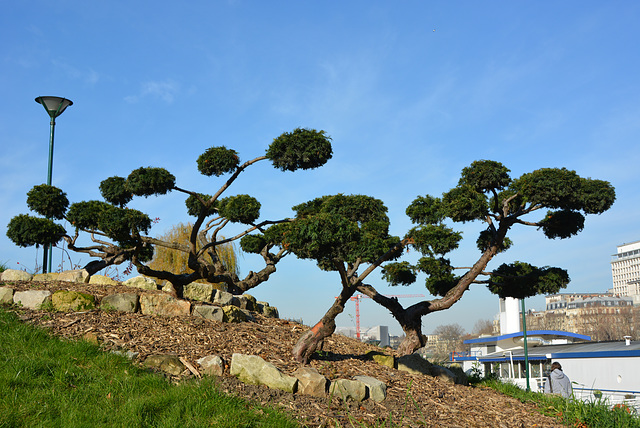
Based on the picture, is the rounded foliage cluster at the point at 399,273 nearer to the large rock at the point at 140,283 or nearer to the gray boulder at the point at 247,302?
the gray boulder at the point at 247,302

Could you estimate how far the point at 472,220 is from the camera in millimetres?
11258

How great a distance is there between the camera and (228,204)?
14.1 m

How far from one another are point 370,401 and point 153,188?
577 cm

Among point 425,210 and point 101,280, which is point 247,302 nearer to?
point 101,280

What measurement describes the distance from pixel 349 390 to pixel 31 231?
30.0 feet

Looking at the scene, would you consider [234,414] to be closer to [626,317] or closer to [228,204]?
[228,204]

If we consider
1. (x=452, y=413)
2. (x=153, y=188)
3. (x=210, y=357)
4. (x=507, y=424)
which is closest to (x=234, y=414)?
(x=210, y=357)

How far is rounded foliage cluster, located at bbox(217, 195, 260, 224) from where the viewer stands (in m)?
13.9

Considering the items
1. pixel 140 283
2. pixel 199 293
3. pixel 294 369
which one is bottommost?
pixel 294 369

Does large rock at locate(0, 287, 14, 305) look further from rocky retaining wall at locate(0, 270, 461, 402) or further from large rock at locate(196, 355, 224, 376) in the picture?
large rock at locate(196, 355, 224, 376)

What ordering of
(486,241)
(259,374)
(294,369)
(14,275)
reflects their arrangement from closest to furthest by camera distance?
(259,374), (294,369), (14,275), (486,241)

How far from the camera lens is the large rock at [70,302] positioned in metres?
8.19

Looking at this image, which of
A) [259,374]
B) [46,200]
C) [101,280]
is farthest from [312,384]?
[46,200]

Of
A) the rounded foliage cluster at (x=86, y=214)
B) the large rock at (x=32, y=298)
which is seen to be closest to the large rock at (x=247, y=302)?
the rounded foliage cluster at (x=86, y=214)
